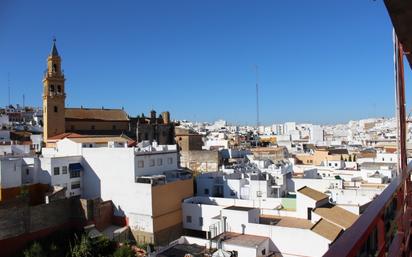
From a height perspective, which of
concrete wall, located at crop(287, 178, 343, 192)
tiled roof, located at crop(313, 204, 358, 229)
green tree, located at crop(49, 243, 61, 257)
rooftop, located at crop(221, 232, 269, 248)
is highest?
concrete wall, located at crop(287, 178, 343, 192)

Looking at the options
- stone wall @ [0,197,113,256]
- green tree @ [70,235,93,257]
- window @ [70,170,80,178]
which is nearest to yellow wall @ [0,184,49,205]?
window @ [70,170,80,178]

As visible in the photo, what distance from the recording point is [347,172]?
950 inches

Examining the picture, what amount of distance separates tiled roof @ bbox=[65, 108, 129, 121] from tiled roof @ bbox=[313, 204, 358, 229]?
20.9 metres

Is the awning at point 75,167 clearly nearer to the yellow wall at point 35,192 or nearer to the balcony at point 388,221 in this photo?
the yellow wall at point 35,192

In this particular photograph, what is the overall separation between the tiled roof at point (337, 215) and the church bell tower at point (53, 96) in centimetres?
1952

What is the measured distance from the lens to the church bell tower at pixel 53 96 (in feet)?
89.4

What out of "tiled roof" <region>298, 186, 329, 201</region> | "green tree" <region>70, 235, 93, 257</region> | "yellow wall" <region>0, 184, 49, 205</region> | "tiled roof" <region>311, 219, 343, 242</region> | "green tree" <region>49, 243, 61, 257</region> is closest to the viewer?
"tiled roof" <region>311, 219, 343, 242</region>

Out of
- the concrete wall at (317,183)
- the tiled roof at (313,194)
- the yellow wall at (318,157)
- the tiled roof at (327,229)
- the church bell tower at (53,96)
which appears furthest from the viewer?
the yellow wall at (318,157)

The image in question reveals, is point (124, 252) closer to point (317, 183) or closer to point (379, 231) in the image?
point (317, 183)

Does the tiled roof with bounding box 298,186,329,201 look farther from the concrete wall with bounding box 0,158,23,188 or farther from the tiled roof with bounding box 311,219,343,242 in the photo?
the concrete wall with bounding box 0,158,23,188

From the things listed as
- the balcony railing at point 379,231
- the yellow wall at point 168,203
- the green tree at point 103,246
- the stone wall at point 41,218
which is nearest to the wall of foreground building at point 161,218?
the yellow wall at point 168,203

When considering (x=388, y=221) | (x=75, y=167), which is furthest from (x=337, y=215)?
(x=388, y=221)

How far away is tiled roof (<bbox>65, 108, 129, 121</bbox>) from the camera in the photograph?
30487 mm

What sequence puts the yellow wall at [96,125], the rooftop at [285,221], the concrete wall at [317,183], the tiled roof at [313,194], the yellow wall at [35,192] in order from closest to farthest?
the rooftop at [285,221]
the tiled roof at [313,194]
the yellow wall at [35,192]
the concrete wall at [317,183]
the yellow wall at [96,125]
